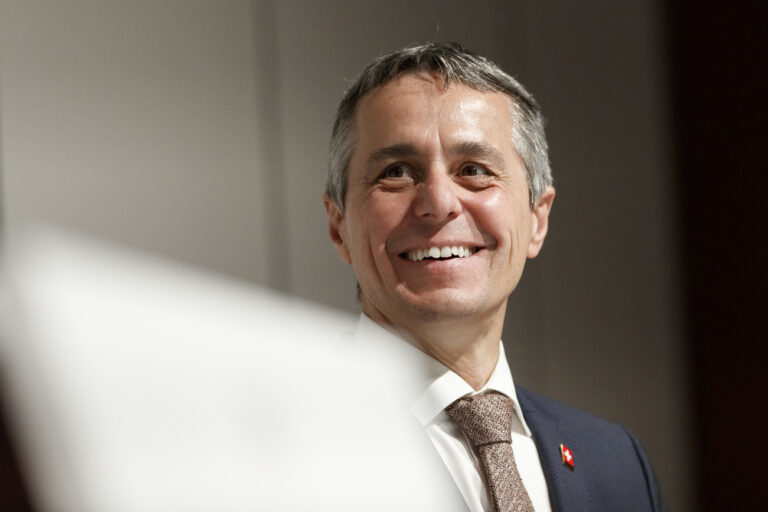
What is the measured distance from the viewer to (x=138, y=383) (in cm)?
167

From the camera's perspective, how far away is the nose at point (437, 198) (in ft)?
4.53

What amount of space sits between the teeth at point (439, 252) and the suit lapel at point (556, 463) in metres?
0.30

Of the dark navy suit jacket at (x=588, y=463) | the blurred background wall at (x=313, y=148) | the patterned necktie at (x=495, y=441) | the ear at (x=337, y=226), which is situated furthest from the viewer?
the blurred background wall at (x=313, y=148)

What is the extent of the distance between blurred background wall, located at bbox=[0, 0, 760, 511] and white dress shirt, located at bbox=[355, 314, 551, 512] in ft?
2.11

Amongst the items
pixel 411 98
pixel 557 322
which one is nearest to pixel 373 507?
pixel 411 98

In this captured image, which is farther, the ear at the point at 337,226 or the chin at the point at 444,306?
the ear at the point at 337,226

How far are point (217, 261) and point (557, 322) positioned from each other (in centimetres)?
120

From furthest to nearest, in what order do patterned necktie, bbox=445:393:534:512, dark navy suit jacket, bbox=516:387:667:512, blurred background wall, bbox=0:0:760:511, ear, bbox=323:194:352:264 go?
blurred background wall, bbox=0:0:760:511
ear, bbox=323:194:352:264
dark navy suit jacket, bbox=516:387:667:512
patterned necktie, bbox=445:393:534:512

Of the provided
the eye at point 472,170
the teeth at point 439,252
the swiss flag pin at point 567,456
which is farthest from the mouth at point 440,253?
the swiss flag pin at point 567,456

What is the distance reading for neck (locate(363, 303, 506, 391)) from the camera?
1.42m

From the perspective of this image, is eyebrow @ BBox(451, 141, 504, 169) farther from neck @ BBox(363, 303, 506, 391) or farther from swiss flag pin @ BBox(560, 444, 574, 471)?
swiss flag pin @ BBox(560, 444, 574, 471)

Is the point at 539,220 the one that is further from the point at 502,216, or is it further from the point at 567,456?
the point at 567,456

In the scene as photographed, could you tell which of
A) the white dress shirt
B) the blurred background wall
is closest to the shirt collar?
the white dress shirt

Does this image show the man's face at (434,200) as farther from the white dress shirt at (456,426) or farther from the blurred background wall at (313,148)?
the blurred background wall at (313,148)
